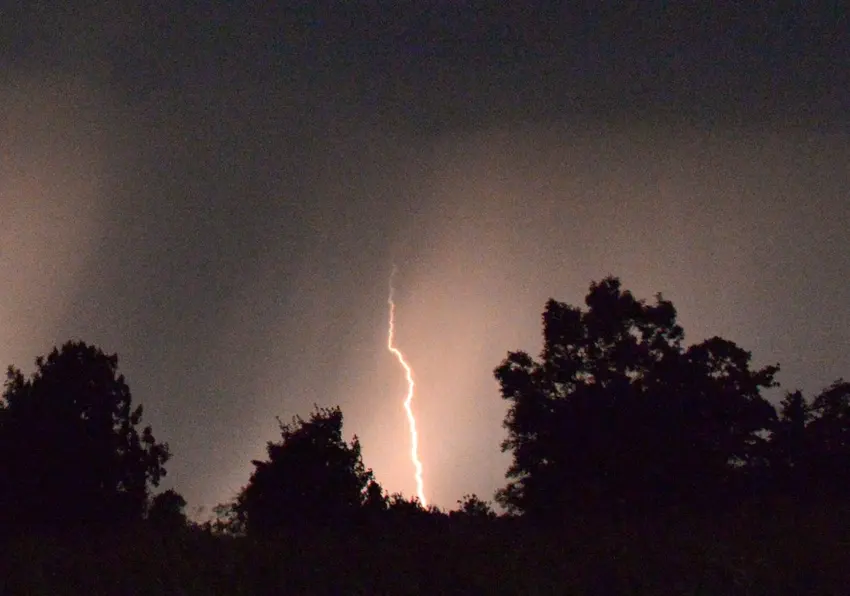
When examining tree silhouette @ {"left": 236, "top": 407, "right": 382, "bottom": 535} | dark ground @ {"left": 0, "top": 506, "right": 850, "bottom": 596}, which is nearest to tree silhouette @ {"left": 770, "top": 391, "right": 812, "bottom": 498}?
tree silhouette @ {"left": 236, "top": 407, "right": 382, "bottom": 535}

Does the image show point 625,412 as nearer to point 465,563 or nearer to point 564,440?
point 564,440

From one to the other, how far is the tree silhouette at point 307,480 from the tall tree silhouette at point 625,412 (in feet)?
28.0

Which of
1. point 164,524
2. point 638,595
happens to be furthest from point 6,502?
point 638,595

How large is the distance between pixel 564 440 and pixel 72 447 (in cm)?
2279

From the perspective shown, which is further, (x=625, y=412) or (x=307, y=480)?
(x=625, y=412)

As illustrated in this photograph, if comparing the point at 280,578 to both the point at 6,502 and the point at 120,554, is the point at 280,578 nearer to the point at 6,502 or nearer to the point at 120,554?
the point at 120,554

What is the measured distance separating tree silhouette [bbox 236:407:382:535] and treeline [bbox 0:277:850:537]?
0.05 metres

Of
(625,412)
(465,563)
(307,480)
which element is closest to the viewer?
(465,563)

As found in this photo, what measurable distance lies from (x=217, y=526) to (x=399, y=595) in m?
5.70

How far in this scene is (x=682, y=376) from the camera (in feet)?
134

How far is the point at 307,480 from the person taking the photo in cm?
3166

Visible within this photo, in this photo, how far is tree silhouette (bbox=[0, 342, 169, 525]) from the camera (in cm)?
3425

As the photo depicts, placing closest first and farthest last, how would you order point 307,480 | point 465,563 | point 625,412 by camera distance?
point 465,563 < point 307,480 < point 625,412

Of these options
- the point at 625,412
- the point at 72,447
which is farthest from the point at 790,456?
the point at 72,447
